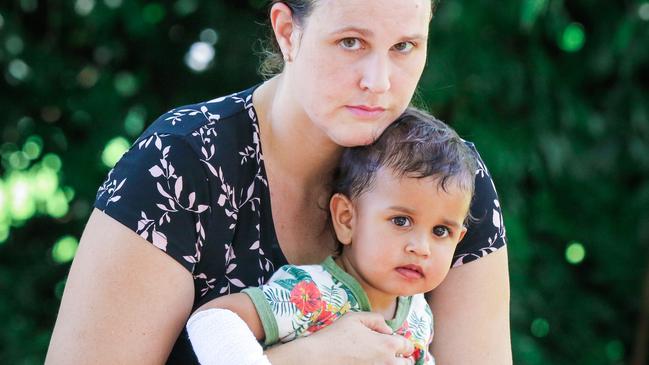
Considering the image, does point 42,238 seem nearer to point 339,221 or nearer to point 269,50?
point 269,50

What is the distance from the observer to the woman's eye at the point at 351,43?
209 centimetres

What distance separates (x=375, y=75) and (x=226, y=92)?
5.48ft

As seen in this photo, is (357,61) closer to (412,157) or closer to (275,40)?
(412,157)

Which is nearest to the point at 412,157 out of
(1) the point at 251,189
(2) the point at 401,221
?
(2) the point at 401,221

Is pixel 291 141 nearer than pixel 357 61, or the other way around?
pixel 357 61

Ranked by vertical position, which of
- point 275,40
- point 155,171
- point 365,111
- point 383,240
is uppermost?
point 275,40

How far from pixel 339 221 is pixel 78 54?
1804mm

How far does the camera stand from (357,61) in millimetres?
2092

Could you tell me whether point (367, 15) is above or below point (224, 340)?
above

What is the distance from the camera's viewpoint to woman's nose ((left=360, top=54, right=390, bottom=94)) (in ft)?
6.81

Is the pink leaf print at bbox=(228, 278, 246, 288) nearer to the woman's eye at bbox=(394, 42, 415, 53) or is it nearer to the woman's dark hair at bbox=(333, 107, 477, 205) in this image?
the woman's dark hair at bbox=(333, 107, 477, 205)

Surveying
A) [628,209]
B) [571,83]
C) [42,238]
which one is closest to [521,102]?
[571,83]

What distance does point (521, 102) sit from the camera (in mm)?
3682

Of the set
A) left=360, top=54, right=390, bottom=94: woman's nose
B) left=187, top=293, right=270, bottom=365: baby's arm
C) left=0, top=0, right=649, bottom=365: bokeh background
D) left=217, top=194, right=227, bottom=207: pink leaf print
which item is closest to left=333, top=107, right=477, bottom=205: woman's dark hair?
left=360, top=54, right=390, bottom=94: woman's nose
